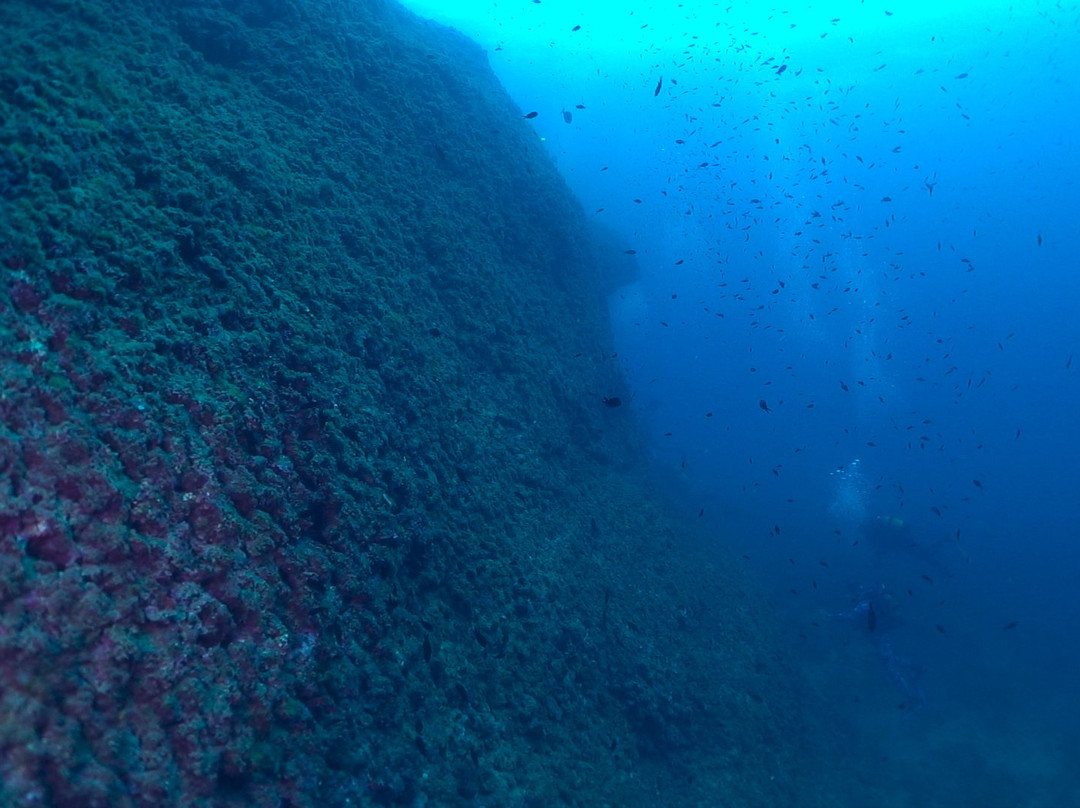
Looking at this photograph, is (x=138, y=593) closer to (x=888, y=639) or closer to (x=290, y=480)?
(x=290, y=480)

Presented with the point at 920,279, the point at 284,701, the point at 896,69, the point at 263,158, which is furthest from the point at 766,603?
the point at 896,69

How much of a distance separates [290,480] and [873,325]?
155 feet

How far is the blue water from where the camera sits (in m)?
16.5

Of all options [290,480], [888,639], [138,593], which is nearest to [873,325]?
[888,639]

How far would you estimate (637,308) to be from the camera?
39.3m

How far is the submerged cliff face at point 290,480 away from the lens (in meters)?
3.72

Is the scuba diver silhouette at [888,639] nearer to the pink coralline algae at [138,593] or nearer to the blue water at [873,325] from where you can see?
the blue water at [873,325]

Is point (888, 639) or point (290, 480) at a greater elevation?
point (290, 480)

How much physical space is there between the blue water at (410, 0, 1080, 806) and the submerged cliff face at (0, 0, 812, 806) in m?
7.03

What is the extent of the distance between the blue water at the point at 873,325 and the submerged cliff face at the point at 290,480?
7028 millimetres

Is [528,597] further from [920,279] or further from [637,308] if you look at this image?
[920,279]

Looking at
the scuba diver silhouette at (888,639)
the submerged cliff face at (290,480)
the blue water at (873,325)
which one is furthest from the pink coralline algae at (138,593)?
the scuba diver silhouette at (888,639)

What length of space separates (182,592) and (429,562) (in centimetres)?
282

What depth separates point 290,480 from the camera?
5227 millimetres
